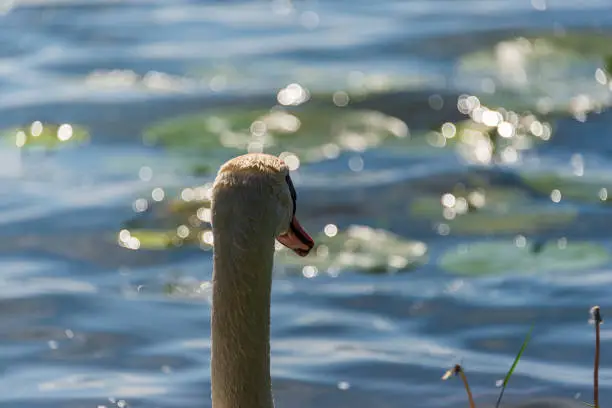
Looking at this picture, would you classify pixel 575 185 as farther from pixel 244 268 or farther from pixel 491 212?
pixel 244 268

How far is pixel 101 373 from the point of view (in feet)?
24.4

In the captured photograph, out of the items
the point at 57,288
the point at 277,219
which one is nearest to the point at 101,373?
the point at 57,288

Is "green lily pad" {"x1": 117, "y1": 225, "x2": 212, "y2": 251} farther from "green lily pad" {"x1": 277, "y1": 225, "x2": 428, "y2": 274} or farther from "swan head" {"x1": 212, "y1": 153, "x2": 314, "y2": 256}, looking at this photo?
"swan head" {"x1": 212, "y1": 153, "x2": 314, "y2": 256}

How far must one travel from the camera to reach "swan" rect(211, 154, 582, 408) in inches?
197

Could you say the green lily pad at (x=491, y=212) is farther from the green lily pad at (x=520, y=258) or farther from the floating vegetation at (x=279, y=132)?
the floating vegetation at (x=279, y=132)

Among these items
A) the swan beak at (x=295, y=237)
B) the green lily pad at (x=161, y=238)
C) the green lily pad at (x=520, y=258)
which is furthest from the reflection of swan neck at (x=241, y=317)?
the green lily pad at (x=161, y=238)

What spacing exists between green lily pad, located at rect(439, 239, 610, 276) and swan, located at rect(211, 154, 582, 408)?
3.38 meters

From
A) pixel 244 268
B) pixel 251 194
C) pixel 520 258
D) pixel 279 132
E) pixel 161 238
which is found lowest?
pixel 244 268

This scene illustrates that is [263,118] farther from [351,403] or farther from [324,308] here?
[351,403]

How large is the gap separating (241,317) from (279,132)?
18.8 feet

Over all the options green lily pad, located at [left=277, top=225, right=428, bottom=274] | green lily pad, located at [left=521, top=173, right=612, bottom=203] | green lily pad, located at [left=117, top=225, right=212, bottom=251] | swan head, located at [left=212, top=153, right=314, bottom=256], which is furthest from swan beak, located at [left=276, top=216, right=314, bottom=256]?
green lily pad, located at [left=521, top=173, right=612, bottom=203]

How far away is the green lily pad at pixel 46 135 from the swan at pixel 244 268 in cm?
580

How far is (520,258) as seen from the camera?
28.5ft

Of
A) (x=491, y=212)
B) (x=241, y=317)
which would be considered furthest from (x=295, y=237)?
(x=491, y=212)
